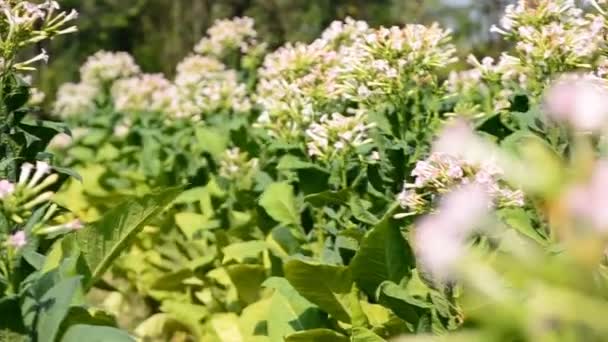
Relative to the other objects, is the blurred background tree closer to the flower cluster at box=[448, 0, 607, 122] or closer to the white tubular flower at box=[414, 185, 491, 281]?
the flower cluster at box=[448, 0, 607, 122]

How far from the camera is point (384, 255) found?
3016 mm

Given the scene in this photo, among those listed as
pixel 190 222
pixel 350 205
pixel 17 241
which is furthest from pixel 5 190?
pixel 190 222

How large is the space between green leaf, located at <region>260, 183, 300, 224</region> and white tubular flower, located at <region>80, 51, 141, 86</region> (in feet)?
15.1

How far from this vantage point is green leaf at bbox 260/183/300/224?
13.0 feet

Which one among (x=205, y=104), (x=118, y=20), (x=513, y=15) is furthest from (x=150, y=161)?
(x=118, y=20)

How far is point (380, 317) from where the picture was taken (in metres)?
3.17

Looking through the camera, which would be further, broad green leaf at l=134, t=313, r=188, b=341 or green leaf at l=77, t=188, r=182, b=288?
broad green leaf at l=134, t=313, r=188, b=341

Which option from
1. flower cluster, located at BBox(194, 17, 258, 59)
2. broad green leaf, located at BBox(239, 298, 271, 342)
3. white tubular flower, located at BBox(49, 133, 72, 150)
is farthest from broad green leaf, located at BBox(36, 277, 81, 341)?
white tubular flower, located at BBox(49, 133, 72, 150)

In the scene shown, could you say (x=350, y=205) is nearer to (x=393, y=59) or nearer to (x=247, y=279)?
(x=393, y=59)

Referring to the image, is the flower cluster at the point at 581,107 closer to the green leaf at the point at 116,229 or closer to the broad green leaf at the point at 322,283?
the green leaf at the point at 116,229

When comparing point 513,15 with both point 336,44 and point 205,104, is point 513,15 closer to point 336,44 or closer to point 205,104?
point 336,44

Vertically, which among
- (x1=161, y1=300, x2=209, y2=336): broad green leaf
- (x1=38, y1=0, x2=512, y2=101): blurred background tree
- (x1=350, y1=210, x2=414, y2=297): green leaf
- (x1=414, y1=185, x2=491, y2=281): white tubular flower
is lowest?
(x1=38, y1=0, x2=512, y2=101): blurred background tree

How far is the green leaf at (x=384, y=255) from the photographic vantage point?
2.98 m

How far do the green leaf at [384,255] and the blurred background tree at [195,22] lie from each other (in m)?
9.62
